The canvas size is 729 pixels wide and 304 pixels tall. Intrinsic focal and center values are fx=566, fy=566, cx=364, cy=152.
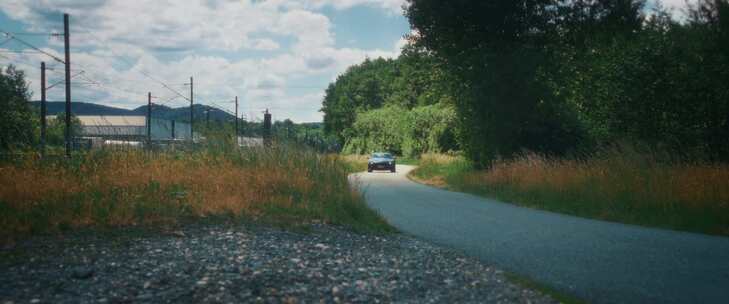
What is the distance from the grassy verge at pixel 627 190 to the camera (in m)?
11.8

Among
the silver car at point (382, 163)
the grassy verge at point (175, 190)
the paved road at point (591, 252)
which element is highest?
the grassy verge at point (175, 190)

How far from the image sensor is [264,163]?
46.9 feet

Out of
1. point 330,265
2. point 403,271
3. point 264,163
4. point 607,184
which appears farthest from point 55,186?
point 607,184

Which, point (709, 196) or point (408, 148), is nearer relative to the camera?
point (709, 196)

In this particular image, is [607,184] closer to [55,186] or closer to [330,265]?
[330,265]

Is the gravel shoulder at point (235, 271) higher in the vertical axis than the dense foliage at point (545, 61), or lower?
lower

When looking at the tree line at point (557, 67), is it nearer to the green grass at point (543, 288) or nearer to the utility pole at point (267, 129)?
the utility pole at point (267, 129)

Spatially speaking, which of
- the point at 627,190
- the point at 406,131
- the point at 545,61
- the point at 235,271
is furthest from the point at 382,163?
the point at 235,271

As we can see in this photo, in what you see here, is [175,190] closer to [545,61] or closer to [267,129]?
[267,129]

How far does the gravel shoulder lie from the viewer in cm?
559

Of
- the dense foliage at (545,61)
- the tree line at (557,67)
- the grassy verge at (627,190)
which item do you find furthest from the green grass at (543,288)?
the dense foliage at (545,61)

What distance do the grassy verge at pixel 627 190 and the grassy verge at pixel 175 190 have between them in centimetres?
597

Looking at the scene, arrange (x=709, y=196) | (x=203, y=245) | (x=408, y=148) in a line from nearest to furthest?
1. (x=203, y=245)
2. (x=709, y=196)
3. (x=408, y=148)

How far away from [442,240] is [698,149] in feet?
36.9
